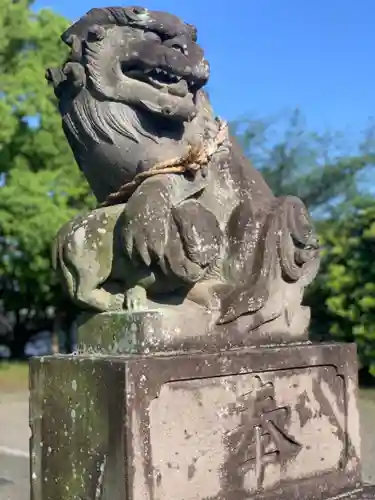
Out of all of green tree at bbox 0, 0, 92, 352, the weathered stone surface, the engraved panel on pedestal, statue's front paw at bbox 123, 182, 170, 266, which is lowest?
the engraved panel on pedestal

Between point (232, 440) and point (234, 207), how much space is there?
102 centimetres

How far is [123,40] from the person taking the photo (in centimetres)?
300

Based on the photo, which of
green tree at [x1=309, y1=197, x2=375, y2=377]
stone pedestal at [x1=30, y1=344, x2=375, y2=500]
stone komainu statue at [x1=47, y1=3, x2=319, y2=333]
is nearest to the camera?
stone pedestal at [x1=30, y1=344, x2=375, y2=500]

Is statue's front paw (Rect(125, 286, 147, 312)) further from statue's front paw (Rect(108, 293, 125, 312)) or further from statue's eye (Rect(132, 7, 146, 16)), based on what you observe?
statue's eye (Rect(132, 7, 146, 16))

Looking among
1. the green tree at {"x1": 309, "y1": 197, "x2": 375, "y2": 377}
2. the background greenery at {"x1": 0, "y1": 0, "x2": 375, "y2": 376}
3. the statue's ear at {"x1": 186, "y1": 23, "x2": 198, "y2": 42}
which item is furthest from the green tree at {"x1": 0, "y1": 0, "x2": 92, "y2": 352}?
the statue's ear at {"x1": 186, "y1": 23, "x2": 198, "y2": 42}

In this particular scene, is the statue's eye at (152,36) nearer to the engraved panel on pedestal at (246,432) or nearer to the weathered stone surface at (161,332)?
the weathered stone surface at (161,332)

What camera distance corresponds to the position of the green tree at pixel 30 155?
1330 centimetres

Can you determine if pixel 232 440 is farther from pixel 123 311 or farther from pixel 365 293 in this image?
pixel 365 293

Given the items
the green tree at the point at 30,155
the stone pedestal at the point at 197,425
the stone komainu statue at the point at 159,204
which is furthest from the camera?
the green tree at the point at 30,155

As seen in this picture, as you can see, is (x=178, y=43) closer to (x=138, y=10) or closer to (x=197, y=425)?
(x=138, y=10)

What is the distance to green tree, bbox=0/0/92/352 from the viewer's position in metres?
13.3

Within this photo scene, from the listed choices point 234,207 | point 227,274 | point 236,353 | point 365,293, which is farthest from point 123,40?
point 365,293

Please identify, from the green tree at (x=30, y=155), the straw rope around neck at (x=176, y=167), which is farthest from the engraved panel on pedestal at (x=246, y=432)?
the green tree at (x=30, y=155)

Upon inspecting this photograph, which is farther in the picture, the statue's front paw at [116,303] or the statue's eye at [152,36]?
the statue's eye at [152,36]
